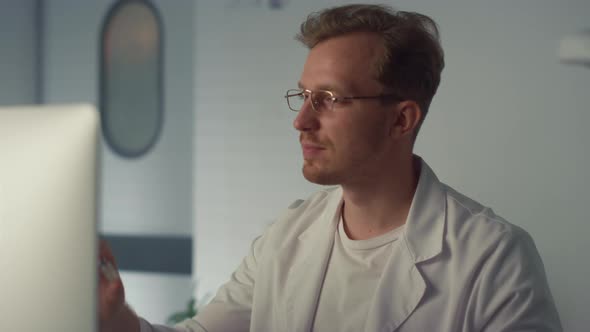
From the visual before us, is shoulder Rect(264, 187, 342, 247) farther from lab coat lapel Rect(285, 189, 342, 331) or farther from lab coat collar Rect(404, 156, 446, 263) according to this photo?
lab coat collar Rect(404, 156, 446, 263)

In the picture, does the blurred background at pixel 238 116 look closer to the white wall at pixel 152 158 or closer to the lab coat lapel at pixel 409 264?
the white wall at pixel 152 158

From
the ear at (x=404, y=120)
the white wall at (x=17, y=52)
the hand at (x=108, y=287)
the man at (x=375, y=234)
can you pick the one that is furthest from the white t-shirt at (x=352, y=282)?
the white wall at (x=17, y=52)

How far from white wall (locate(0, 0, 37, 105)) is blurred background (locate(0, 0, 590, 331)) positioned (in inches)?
0.4

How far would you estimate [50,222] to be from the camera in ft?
1.73

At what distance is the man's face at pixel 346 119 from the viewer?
1517 millimetres

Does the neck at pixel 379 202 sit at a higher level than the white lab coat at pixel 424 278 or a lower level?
higher

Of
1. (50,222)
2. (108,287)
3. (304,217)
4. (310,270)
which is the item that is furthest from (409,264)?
(50,222)

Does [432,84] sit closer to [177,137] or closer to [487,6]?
[487,6]

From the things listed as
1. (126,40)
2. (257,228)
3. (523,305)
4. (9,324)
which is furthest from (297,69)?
(9,324)

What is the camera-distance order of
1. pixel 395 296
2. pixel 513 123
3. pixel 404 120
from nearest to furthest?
1. pixel 395 296
2. pixel 404 120
3. pixel 513 123

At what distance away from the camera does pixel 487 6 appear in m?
2.25

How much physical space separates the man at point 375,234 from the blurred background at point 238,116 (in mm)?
668

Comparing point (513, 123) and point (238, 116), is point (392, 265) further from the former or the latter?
point (238, 116)

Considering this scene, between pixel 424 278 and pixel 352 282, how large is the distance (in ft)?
0.57
